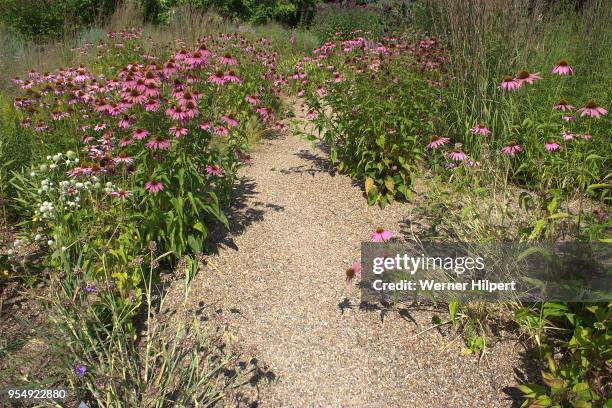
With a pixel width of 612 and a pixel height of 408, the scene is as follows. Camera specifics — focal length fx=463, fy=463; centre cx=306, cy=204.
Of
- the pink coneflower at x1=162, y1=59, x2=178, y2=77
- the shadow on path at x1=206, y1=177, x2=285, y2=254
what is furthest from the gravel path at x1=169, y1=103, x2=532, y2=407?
the pink coneflower at x1=162, y1=59, x2=178, y2=77

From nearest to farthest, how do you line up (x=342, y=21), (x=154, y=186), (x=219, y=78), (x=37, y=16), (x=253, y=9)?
(x=154, y=186)
(x=219, y=78)
(x=37, y=16)
(x=342, y=21)
(x=253, y=9)

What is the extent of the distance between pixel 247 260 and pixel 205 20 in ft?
18.7

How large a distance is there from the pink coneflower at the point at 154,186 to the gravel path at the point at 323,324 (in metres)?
0.64

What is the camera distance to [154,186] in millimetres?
2424

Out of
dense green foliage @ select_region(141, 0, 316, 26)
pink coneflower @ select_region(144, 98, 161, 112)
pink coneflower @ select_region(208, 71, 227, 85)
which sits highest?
dense green foliage @ select_region(141, 0, 316, 26)

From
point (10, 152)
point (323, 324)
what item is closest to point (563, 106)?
point (323, 324)

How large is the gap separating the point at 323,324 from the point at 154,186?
114 centimetres

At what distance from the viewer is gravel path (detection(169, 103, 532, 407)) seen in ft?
6.82

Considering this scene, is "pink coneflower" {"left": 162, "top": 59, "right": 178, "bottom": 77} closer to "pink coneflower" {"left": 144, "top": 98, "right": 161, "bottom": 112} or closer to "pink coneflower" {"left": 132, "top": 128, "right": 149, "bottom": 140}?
"pink coneflower" {"left": 144, "top": 98, "right": 161, "bottom": 112}

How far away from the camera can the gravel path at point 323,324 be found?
208cm

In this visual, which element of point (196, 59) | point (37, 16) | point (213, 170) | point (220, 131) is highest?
point (37, 16)

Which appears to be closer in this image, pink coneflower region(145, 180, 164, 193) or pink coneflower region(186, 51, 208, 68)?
pink coneflower region(145, 180, 164, 193)

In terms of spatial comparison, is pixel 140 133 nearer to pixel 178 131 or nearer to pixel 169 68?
pixel 178 131

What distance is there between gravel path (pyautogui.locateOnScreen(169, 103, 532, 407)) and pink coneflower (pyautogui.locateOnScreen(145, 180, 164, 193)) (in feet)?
2.10
